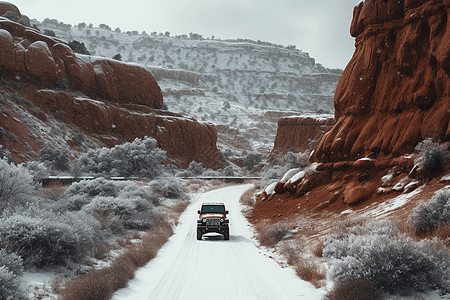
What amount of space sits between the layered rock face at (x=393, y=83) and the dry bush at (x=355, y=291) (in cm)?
860

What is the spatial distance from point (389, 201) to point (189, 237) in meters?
8.68

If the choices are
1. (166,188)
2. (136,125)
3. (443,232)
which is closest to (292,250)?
(443,232)

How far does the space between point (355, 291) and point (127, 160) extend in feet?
102

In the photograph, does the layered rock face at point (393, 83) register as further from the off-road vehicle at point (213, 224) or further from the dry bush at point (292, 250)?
the off-road vehicle at point (213, 224)

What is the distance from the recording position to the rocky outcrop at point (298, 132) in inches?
2625

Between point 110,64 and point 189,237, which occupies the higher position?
point 110,64

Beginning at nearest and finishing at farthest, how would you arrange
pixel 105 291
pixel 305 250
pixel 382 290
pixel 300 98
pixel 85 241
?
pixel 382 290
pixel 105 291
pixel 85 241
pixel 305 250
pixel 300 98

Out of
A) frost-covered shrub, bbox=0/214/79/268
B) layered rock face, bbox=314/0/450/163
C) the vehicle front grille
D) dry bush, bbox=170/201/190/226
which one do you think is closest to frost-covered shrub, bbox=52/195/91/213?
dry bush, bbox=170/201/190/226

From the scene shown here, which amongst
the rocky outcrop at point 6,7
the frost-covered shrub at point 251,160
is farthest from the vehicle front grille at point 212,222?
the rocky outcrop at point 6,7

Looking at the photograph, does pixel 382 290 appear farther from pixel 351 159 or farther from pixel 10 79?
pixel 10 79

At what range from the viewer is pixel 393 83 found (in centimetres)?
1436

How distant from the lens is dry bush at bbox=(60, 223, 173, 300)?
6.01 metres

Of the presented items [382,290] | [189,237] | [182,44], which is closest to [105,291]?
[382,290]

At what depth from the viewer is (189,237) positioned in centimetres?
1438
